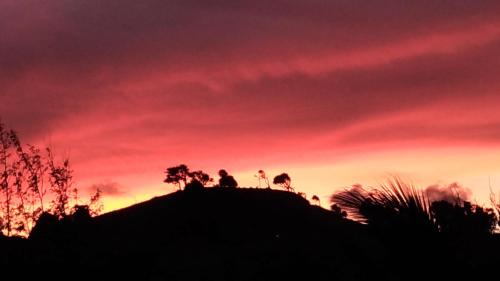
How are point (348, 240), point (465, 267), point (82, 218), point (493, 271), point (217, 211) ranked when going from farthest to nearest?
point (217, 211)
point (348, 240)
point (82, 218)
point (493, 271)
point (465, 267)

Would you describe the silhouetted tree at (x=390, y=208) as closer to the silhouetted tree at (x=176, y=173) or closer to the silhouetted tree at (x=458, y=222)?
the silhouetted tree at (x=458, y=222)

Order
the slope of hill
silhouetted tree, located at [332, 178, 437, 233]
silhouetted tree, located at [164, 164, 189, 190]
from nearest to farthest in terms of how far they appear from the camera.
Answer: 1. silhouetted tree, located at [332, 178, 437, 233]
2. the slope of hill
3. silhouetted tree, located at [164, 164, 189, 190]

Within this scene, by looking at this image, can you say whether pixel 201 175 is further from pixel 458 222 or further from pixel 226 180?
pixel 458 222

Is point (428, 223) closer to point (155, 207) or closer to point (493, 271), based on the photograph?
point (493, 271)

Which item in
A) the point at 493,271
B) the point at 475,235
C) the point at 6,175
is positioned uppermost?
the point at 6,175

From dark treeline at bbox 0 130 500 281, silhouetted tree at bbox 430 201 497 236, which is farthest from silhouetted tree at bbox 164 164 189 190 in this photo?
silhouetted tree at bbox 430 201 497 236

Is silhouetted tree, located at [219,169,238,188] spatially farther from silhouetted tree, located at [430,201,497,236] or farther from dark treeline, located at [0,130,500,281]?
silhouetted tree, located at [430,201,497,236]

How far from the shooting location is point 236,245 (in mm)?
52812

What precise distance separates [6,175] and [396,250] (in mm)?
24424

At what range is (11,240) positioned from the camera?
2788cm

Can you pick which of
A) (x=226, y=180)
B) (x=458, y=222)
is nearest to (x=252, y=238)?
(x=226, y=180)

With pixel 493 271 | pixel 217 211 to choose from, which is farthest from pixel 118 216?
pixel 493 271

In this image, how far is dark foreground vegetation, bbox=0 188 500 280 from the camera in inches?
363

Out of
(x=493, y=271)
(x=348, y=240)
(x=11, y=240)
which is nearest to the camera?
(x=493, y=271)
